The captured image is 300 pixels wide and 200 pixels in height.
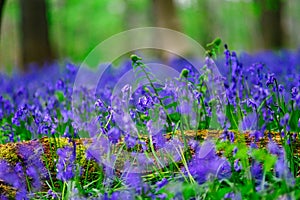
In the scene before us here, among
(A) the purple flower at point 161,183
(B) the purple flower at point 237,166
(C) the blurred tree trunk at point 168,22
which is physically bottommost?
(A) the purple flower at point 161,183

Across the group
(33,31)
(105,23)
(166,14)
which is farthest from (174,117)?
(105,23)

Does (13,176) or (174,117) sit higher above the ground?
(174,117)

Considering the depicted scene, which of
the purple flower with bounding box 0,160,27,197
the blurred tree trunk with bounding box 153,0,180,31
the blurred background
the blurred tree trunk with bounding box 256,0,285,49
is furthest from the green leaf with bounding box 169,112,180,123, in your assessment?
the blurred tree trunk with bounding box 256,0,285,49

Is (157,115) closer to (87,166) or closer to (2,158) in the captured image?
(87,166)

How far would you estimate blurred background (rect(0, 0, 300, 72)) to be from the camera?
13.4 metres

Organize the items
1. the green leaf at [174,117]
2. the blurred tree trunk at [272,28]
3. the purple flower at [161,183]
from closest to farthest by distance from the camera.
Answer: the purple flower at [161,183]
the green leaf at [174,117]
the blurred tree trunk at [272,28]

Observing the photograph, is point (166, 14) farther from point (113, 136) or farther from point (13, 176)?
point (113, 136)

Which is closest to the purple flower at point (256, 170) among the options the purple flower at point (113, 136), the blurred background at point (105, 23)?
the purple flower at point (113, 136)

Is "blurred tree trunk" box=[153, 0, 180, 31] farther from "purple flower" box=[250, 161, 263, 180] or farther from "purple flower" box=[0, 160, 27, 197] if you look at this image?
"purple flower" box=[250, 161, 263, 180]

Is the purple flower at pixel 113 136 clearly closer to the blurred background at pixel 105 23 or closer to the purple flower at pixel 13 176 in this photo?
the purple flower at pixel 13 176

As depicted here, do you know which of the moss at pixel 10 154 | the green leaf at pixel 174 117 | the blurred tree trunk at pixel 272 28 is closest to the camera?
the moss at pixel 10 154

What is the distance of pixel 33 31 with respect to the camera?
1341 cm

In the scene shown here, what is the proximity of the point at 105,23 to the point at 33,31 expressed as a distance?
20.2 meters

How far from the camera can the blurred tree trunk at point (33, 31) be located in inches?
524
